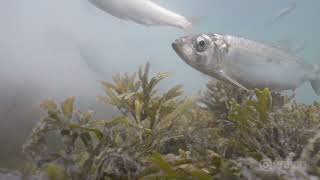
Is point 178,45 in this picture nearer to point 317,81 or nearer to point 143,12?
point 317,81

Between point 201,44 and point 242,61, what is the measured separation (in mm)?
511

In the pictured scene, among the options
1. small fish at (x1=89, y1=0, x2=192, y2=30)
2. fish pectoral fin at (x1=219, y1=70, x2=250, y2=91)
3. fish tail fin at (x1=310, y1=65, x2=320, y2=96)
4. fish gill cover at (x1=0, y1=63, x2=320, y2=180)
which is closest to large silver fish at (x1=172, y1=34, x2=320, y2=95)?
fish pectoral fin at (x1=219, y1=70, x2=250, y2=91)

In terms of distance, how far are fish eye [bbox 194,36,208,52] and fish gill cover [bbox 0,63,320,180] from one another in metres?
0.47

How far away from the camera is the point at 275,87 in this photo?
13.8 feet

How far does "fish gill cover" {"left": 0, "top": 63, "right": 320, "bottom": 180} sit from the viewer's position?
240 centimetres

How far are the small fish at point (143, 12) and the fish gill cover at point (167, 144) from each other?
2.85 metres

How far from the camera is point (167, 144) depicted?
138 inches

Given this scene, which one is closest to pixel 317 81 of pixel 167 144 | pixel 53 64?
pixel 167 144

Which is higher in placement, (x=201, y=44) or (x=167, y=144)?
(x=201, y=44)

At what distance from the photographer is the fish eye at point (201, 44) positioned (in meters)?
3.68

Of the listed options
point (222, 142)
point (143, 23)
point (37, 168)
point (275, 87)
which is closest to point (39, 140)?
point (37, 168)

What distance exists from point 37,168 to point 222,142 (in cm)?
139

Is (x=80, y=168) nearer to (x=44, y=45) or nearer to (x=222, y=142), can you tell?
(x=222, y=142)

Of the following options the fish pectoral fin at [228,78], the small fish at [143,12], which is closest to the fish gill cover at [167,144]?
the fish pectoral fin at [228,78]
